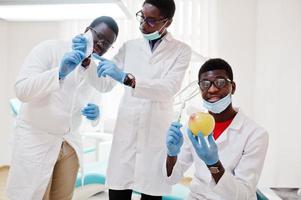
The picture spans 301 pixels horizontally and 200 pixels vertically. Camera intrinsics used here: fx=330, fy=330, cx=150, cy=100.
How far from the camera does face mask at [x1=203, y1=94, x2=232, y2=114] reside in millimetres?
1350

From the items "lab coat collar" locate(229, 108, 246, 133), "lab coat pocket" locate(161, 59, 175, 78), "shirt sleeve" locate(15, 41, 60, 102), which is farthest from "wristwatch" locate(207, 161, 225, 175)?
"shirt sleeve" locate(15, 41, 60, 102)

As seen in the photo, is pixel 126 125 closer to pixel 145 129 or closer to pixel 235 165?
pixel 145 129

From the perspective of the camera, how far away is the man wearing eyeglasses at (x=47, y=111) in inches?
52.9

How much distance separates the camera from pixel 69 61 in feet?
4.29

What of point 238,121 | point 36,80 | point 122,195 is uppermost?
point 36,80

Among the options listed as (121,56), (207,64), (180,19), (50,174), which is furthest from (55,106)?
(180,19)

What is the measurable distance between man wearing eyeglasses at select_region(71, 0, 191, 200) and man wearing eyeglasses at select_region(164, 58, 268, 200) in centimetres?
14

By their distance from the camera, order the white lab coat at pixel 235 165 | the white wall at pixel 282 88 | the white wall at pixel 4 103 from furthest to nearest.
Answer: the white wall at pixel 4 103 → the white wall at pixel 282 88 → the white lab coat at pixel 235 165

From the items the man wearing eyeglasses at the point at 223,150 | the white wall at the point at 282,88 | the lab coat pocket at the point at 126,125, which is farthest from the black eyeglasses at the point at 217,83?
the white wall at the point at 282,88

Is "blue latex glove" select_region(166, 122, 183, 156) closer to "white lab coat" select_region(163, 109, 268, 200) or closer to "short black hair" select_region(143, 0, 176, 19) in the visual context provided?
"white lab coat" select_region(163, 109, 268, 200)

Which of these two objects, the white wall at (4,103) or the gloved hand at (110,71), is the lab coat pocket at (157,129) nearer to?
the gloved hand at (110,71)

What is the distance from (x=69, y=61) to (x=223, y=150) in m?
0.73

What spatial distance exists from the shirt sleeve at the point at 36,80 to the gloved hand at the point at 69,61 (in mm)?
26

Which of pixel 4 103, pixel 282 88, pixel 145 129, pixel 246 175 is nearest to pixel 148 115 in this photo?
pixel 145 129
